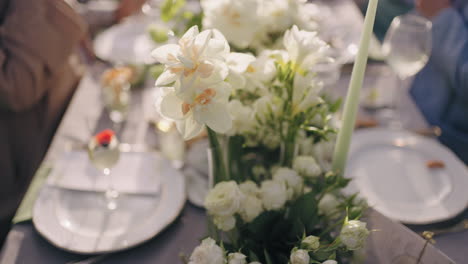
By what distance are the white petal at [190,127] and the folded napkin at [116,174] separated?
17.3 inches

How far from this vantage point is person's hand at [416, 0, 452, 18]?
155 cm

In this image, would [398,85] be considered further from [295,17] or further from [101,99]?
[101,99]

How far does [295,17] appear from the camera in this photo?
0.70 meters

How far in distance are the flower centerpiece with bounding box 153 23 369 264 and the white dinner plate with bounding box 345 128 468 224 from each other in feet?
0.90

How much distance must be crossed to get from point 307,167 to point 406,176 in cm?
49

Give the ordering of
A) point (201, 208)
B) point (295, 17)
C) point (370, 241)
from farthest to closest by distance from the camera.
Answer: point (201, 208), point (295, 17), point (370, 241)

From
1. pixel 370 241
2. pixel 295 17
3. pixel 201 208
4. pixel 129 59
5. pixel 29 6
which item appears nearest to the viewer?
pixel 370 241

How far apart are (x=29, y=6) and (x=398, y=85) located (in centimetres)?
121

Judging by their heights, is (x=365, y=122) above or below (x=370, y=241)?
below

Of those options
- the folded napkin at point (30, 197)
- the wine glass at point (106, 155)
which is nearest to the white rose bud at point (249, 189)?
the wine glass at point (106, 155)

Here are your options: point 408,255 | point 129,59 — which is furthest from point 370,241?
point 129,59

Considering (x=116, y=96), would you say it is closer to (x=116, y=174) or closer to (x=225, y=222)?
(x=116, y=174)

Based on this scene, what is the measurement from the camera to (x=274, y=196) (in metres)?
0.51

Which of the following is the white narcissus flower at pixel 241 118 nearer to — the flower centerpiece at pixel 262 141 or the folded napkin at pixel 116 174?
the flower centerpiece at pixel 262 141
